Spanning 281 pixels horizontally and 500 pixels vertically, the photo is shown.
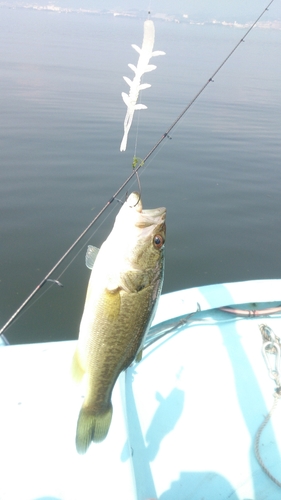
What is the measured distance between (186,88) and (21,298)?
17.1m

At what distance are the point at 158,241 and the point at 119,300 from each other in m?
0.35

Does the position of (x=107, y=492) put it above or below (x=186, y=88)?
below

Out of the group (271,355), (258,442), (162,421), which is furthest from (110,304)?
(271,355)

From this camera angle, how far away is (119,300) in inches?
71.1

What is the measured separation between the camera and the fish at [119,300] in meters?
1.81

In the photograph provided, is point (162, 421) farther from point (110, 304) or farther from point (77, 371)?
point (110, 304)

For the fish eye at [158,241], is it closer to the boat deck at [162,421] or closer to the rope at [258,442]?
the boat deck at [162,421]

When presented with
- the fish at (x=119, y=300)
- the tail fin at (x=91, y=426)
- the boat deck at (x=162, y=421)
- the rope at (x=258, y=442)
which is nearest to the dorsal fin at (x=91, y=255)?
the fish at (x=119, y=300)

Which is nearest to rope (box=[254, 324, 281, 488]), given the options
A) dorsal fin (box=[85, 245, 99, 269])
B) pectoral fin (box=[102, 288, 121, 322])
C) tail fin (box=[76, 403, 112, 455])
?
tail fin (box=[76, 403, 112, 455])

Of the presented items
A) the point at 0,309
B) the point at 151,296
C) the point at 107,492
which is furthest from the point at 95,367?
the point at 0,309

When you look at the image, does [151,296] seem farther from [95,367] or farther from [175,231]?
[175,231]

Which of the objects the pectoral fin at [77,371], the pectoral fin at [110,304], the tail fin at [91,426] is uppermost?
the pectoral fin at [110,304]

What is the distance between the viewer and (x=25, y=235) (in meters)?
6.86

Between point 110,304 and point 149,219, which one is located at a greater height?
point 149,219
